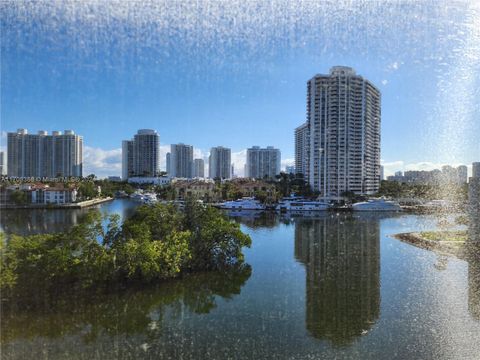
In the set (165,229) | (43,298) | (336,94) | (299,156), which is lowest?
(43,298)

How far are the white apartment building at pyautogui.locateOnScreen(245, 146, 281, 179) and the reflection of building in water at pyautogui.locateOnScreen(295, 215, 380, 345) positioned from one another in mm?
15960

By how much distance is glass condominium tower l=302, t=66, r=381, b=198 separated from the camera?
1473cm

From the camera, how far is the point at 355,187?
15078 mm

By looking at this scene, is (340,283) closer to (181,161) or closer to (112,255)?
(112,255)

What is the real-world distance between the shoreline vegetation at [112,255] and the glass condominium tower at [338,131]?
36.6 feet

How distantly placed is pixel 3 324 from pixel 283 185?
48.0ft

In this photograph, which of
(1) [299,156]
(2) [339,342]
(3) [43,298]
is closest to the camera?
(2) [339,342]

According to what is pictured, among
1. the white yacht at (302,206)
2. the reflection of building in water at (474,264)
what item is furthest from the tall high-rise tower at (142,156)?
the reflection of building in water at (474,264)

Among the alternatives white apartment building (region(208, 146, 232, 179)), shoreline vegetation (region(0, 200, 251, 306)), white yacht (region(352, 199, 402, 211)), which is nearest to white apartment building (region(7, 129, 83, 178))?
shoreline vegetation (region(0, 200, 251, 306))

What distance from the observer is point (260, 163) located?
2308cm

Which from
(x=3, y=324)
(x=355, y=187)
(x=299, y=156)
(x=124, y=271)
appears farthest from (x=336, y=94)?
(x=3, y=324)

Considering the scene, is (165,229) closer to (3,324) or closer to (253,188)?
(3,324)

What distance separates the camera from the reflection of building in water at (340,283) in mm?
2551

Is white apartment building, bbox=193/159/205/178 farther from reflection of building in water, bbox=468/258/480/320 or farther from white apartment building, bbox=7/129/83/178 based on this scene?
reflection of building in water, bbox=468/258/480/320
